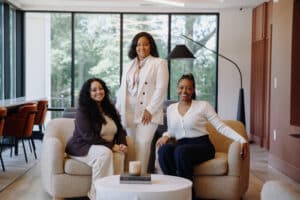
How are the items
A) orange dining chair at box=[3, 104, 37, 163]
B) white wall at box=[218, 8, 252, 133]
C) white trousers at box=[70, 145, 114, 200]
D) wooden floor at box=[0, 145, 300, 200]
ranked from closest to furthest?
white trousers at box=[70, 145, 114, 200], wooden floor at box=[0, 145, 300, 200], orange dining chair at box=[3, 104, 37, 163], white wall at box=[218, 8, 252, 133]

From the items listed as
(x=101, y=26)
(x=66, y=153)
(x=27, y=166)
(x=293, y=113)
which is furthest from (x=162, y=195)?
(x=101, y=26)

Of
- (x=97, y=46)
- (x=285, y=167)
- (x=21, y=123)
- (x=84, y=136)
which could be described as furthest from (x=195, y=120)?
(x=97, y=46)

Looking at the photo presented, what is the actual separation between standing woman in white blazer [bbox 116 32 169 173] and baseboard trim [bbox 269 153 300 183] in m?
2.06

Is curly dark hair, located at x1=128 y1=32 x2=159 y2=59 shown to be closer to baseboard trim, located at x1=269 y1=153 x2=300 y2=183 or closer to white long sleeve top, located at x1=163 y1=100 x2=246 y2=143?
white long sleeve top, located at x1=163 y1=100 x2=246 y2=143

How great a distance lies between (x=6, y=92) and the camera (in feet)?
27.8

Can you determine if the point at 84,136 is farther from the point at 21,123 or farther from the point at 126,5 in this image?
the point at 126,5

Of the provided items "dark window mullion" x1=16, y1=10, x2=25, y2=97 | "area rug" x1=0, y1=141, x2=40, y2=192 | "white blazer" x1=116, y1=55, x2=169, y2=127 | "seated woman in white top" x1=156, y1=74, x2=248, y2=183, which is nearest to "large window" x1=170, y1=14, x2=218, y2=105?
"dark window mullion" x1=16, y1=10, x2=25, y2=97

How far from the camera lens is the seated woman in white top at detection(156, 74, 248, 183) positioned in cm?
385

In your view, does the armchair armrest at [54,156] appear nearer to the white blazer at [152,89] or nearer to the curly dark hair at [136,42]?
the white blazer at [152,89]

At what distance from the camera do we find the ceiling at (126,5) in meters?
8.56

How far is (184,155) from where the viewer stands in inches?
150

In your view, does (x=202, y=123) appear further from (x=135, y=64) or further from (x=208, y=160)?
(x=135, y=64)

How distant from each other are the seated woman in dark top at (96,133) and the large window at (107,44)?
213 inches

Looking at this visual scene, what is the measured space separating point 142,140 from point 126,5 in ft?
17.9
